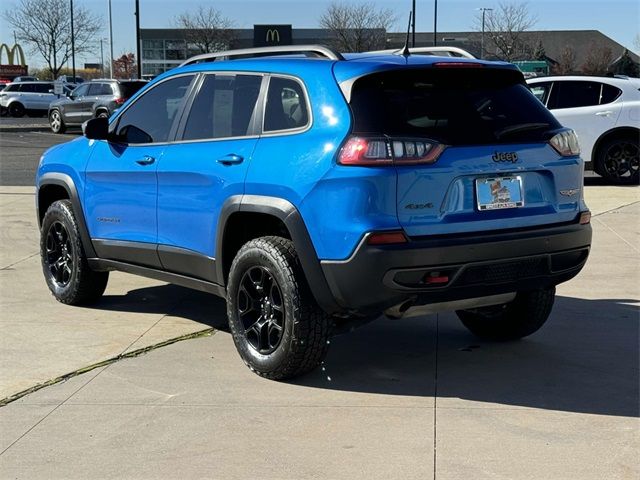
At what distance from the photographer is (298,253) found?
15.1 feet

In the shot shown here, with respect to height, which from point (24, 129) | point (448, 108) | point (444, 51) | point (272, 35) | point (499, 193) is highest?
point (272, 35)

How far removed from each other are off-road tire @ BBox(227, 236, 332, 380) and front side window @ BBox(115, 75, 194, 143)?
50.7 inches

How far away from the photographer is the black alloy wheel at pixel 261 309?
4898 millimetres

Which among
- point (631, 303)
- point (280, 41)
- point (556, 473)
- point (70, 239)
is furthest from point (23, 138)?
point (556, 473)

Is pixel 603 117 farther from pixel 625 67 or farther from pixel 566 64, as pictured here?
pixel 566 64

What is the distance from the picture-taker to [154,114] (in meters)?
5.96

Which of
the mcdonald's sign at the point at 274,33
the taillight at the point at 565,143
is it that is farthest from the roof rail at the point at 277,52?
the mcdonald's sign at the point at 274,33

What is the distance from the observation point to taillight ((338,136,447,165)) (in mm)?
4352

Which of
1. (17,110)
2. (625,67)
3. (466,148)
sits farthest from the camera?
(625,67)

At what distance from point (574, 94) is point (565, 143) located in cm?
972

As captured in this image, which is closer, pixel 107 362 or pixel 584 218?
pixel 584 218

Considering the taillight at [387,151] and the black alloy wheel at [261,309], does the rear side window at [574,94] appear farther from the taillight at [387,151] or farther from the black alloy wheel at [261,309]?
the taillight at [387,151]

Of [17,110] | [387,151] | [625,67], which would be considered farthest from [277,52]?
[625,67]

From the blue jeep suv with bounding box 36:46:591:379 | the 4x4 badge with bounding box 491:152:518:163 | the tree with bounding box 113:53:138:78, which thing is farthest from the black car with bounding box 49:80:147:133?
the tree with bounding box 113:53:138:78
